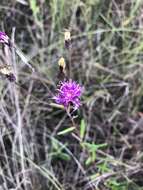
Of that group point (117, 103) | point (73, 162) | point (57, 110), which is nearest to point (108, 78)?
point (117, 103)

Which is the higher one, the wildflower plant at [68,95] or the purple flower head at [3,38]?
the purple flower head at [3,38]

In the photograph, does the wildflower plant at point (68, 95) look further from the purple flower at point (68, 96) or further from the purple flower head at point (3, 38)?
the purple flower head at point (3, 38)

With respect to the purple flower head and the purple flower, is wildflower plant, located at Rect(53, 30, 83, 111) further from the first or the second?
the purple flower head

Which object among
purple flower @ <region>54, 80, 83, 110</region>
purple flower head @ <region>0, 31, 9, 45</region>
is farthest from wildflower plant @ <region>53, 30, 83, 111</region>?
purple flower head @ <region>0, 31, 9, 45</region>

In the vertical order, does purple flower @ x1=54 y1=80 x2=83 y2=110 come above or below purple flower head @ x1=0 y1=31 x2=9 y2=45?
below

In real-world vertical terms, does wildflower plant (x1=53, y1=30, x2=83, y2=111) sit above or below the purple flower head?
below

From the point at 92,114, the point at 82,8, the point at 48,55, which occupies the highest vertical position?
the point at 82,8

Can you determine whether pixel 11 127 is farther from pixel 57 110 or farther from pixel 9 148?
pixel 57 110

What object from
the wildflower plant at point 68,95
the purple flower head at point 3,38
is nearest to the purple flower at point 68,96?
the wildflower plant at point 68,95

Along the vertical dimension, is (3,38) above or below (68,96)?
above

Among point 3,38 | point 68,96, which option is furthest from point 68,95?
point 3,38

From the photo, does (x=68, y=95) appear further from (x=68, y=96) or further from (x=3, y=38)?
(x=3, y=38)
